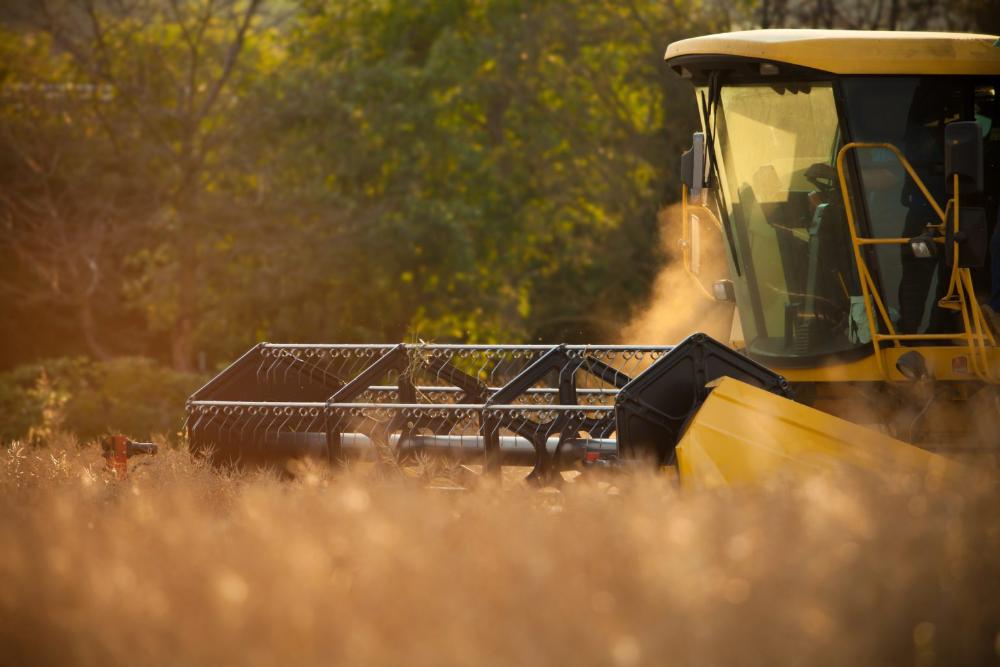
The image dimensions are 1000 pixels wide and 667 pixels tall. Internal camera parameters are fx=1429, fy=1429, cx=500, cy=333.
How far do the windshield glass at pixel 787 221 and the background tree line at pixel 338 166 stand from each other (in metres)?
9.71

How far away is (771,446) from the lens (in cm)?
507

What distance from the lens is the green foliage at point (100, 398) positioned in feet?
47.1

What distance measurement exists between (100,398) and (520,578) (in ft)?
39.2

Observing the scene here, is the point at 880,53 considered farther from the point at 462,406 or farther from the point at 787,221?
the point at 462,406

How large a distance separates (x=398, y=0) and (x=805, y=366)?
20.0 metres

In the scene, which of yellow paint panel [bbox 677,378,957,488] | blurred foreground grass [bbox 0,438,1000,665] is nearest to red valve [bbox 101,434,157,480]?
blurred foreground grass [bbox 0,438,1000,665]

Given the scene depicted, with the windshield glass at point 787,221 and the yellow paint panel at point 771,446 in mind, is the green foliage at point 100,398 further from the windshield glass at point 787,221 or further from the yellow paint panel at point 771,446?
the yellow paint panel at point 771,446

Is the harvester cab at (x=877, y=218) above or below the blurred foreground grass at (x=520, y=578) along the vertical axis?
above

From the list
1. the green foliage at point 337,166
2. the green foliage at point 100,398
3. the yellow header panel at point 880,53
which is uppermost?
the yellow header panel at point 880,53

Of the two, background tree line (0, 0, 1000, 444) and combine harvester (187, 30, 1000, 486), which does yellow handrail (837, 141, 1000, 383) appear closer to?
combine harvester (187, 30, 1000, 486)

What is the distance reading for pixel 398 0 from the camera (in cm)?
2528

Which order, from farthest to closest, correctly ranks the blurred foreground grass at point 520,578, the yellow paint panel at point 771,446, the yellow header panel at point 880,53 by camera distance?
1. the yellow header panel at point 880,53
2. the yellow paint panel at point 771,446
3. the blurred foreground grass at point 520,578

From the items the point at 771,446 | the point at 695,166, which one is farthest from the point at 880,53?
the point at 771,446

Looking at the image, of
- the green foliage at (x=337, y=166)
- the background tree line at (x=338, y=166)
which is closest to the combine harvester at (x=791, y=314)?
the background tree line at (x=338, y=166)
